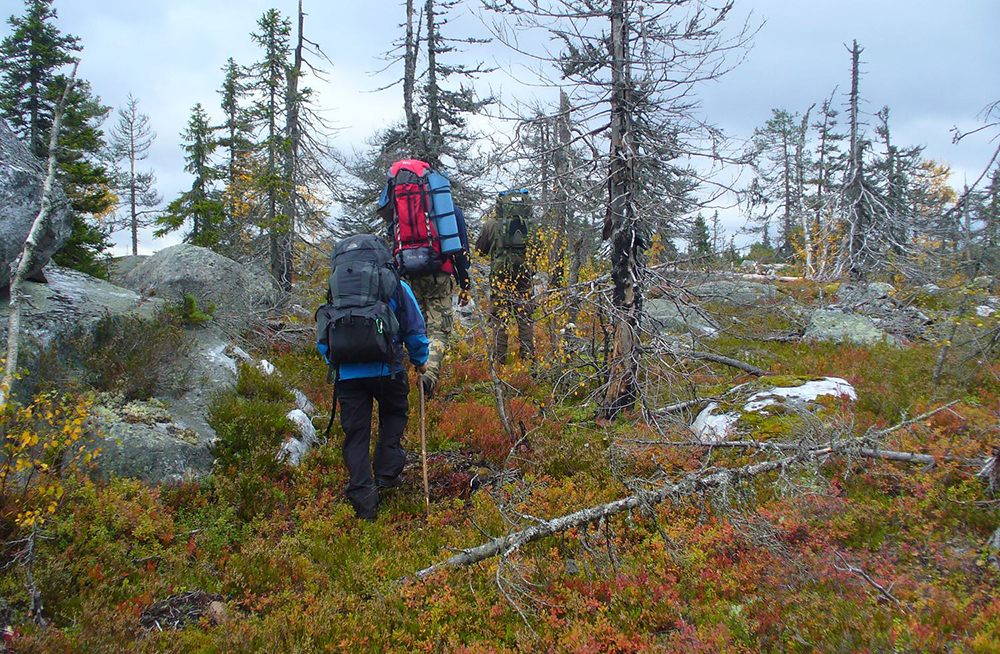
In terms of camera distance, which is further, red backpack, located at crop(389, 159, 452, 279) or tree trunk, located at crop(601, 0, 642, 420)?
tree trunk, located at crop(601, 0, 642, 420)

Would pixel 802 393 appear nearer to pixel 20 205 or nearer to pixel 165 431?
pixel 165 431

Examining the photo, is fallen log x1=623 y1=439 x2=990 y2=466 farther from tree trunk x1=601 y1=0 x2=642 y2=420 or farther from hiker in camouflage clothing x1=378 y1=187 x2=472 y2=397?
hiker in camouflage clothing x1=378 y1=187 x2=472 y2=397

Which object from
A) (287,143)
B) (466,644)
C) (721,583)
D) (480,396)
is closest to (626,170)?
(480,396)

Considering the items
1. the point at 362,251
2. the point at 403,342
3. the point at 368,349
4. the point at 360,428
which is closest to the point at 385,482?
the point at 360,428

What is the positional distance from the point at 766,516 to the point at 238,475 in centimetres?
468

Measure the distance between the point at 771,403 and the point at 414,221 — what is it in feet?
16.3

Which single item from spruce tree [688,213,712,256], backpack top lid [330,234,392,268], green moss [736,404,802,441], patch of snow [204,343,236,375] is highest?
spruce tree [688,213,712,256]

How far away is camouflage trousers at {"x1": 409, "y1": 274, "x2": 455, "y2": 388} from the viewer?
23.7 feet

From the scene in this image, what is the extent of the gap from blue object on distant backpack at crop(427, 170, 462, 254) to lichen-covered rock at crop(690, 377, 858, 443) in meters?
3.56

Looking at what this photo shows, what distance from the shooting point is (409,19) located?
18.1 metres

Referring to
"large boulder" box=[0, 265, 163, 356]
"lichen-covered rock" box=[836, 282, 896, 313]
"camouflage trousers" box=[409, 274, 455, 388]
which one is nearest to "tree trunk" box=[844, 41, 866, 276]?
"lichen-covered rock" box=[836, 282, 896, 313]

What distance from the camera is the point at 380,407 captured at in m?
5.26

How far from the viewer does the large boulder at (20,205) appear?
534 cm

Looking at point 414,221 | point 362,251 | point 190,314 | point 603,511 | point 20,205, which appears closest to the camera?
point 603,511
